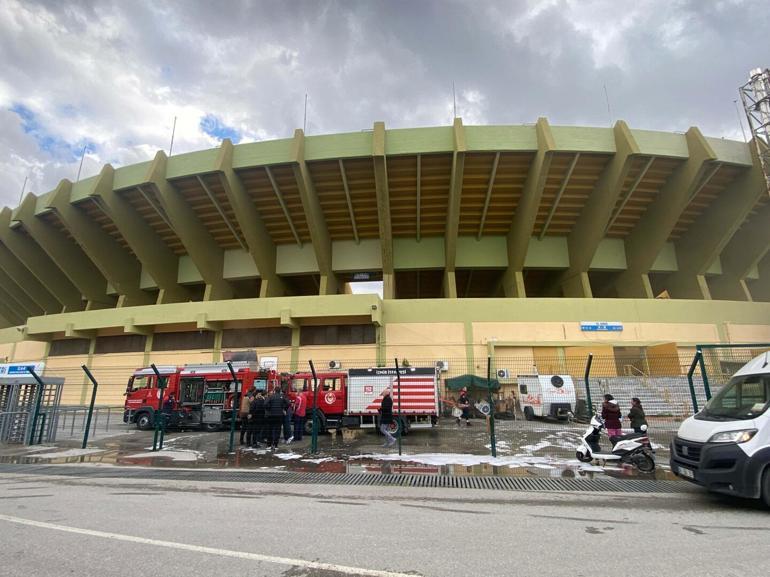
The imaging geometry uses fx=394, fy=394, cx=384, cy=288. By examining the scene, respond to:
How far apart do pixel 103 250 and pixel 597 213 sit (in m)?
32.3

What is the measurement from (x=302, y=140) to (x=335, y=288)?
33.3 ft

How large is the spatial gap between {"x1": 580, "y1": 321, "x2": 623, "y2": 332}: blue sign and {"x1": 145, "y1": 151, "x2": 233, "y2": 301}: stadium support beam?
23479 millimetres

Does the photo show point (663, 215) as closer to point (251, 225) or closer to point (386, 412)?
point (386, 412)

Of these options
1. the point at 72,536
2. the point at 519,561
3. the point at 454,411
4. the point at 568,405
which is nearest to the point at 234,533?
the point at 72,536

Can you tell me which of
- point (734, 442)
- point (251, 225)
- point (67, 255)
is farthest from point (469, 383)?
point (67, 255)

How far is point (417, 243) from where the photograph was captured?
27359mm

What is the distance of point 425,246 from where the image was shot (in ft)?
89.6

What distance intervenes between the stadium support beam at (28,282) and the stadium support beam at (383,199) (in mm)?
29462

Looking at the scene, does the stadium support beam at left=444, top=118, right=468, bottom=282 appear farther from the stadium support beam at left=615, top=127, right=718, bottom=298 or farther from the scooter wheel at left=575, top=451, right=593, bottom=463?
the scooter wheel at left=575, top=451, right=593, bottom=463

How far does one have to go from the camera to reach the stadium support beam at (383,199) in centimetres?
2083

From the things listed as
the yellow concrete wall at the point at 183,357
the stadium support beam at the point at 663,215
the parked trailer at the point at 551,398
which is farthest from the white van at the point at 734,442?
the yellow concrete wall at the point at 183,357

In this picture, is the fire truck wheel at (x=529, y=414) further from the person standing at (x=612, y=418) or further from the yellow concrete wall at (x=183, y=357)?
the yellow concrete wall at (x=183, y=357)

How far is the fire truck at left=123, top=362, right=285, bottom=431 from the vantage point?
52.5 feet

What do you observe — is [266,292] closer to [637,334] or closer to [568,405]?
[568,405]
